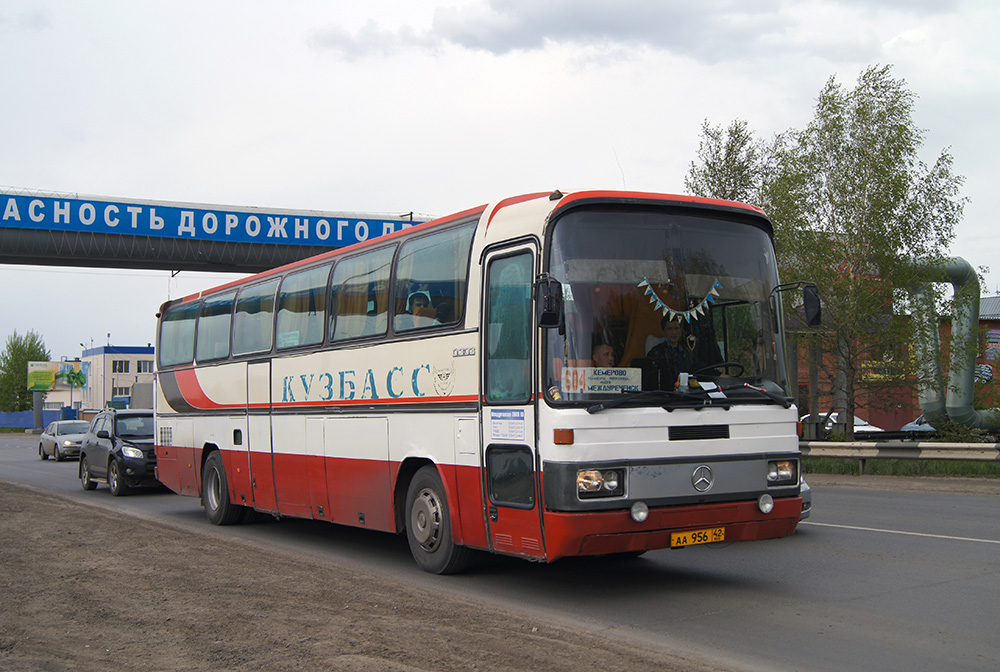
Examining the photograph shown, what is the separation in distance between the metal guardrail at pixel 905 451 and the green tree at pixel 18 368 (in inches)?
3907

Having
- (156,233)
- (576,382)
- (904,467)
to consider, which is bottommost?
(904,467)

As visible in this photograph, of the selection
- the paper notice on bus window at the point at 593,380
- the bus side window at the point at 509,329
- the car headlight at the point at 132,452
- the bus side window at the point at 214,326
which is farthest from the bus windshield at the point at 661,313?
the car headlight at the point at 132,452

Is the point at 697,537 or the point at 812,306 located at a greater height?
the point at 812,306

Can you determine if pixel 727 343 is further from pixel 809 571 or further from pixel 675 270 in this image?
pixel 809 571

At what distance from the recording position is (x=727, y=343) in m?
8.23

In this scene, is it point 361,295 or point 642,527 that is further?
point 361,295

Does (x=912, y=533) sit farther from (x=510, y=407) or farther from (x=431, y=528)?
(x=510, y=407)

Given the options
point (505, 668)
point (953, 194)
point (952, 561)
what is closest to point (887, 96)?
point (953, 194)

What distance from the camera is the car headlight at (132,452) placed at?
19984 mm

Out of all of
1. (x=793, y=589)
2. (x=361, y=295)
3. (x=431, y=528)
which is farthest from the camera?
(x=361, y=295)

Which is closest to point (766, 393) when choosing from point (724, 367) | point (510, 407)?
point (724, 367)

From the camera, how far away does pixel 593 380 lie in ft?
25.2

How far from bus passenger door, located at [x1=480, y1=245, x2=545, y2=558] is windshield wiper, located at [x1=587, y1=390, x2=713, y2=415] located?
588 mm

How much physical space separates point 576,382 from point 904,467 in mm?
15591
